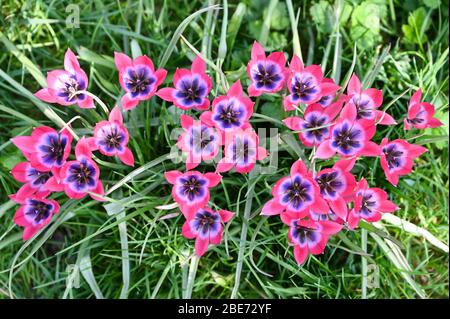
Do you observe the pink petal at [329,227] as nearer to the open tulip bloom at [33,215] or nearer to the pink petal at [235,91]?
the pink petal at [235,91]

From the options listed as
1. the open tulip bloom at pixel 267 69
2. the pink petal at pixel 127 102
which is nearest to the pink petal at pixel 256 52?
the open tulip bloom at pixel 267 69

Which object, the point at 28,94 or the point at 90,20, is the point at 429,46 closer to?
the point at 90,20

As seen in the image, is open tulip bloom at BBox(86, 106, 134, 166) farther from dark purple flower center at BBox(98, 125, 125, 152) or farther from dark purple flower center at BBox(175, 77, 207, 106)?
dark purple flower center at BBox(175, 77, 207, 106)

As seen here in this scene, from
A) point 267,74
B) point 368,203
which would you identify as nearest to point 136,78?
point 267,74
